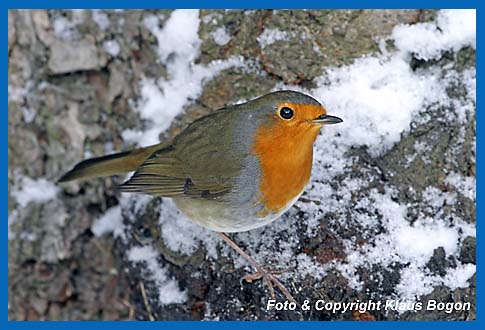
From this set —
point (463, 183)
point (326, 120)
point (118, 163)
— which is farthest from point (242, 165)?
point (463, 183)

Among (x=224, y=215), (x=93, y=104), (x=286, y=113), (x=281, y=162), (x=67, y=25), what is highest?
(x=67, y=25)

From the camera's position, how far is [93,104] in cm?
357


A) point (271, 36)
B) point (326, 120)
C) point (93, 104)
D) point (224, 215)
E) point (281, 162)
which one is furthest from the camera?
point (93, 104)

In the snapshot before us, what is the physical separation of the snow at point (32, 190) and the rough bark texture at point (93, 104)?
0.03m

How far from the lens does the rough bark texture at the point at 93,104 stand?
314cm

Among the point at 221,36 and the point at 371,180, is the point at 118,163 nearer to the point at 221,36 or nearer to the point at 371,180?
the point at 221,36

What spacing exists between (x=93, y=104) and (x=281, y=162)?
1349 mm

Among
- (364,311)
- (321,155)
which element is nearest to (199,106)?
(321,155)

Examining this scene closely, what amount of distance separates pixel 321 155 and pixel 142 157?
2.73 ft

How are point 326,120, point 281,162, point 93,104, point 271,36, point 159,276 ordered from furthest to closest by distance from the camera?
point 93,104 → point 271,36 → point 159,276 → point 281,162 → point 326,120

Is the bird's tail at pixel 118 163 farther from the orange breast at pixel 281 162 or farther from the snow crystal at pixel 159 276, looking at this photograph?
the orange breast at pixel 281 162

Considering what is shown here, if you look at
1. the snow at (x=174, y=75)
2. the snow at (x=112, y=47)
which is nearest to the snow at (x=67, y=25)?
the snow at (x=112, y=47)

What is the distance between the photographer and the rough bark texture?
3.14 meters

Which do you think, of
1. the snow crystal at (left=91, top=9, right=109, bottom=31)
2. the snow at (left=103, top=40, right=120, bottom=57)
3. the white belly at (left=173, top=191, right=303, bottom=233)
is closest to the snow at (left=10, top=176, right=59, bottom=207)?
the snow at (left=103, top=40, right=120, bottom=57)
